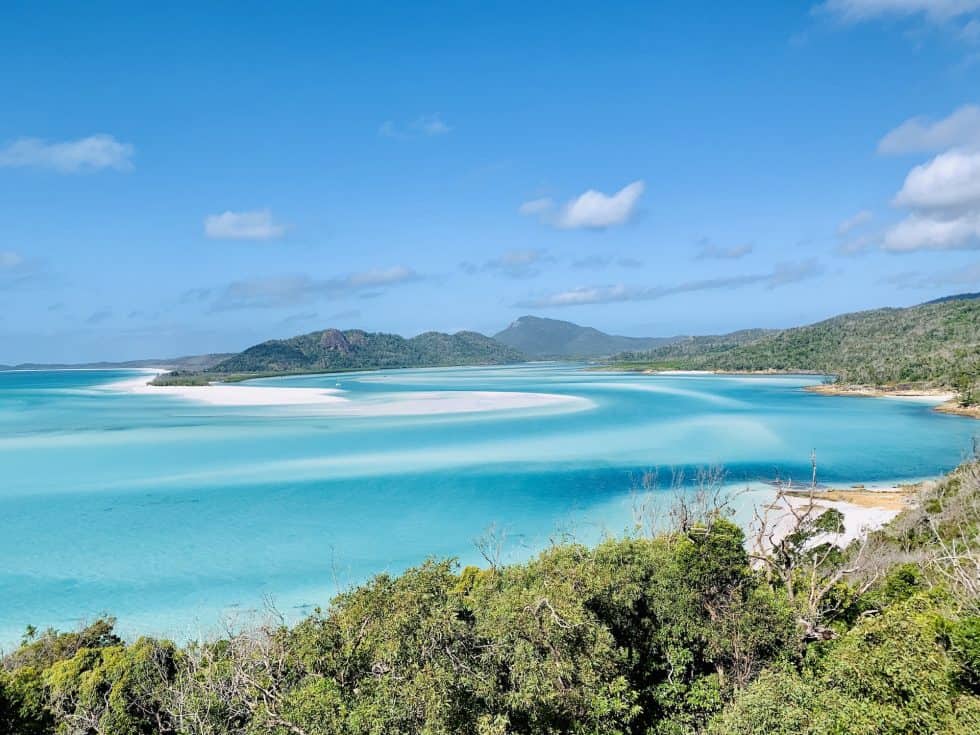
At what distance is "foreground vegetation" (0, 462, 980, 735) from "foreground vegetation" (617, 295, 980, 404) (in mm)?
59534

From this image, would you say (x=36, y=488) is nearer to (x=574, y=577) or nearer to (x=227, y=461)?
(x=227, y=461)

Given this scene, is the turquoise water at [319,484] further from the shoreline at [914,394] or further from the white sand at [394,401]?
the white sand at [394,401]

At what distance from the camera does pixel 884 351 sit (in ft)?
313

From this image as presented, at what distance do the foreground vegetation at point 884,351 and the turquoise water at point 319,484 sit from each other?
15225 mm

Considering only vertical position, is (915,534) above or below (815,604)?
below

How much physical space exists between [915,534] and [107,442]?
4722 cm

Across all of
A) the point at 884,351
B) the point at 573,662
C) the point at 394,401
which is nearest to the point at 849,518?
the point at 573,662

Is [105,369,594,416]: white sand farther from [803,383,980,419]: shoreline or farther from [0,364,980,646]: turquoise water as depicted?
[803,383,980,419]: shoreline

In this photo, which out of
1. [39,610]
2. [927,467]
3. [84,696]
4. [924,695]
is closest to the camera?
[924,695]

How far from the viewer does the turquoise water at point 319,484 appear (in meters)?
18.9

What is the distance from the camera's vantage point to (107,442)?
145 feet

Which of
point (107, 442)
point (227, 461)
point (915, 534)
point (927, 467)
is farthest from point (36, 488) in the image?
point (927, 467)

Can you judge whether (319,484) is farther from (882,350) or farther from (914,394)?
(882,350)

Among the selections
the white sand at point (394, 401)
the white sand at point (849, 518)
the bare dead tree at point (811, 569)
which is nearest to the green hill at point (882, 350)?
the white sand at point (394, 401)
